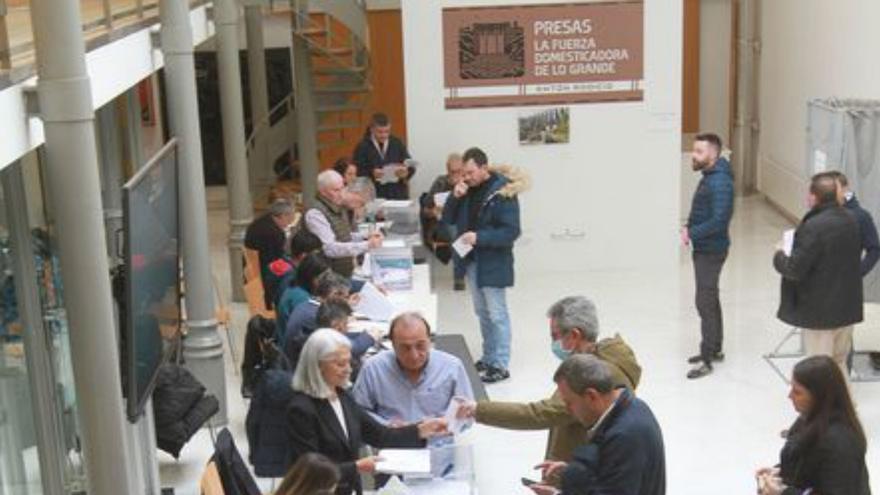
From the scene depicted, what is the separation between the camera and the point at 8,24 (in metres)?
5.14

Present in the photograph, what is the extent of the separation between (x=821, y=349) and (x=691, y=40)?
9.63 m

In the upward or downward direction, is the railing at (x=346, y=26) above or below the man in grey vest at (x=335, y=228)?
above

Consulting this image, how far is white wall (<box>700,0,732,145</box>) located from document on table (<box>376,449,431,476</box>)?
1299cm

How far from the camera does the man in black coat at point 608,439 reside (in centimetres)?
455

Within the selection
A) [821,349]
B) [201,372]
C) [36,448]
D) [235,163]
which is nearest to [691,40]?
[235,163]

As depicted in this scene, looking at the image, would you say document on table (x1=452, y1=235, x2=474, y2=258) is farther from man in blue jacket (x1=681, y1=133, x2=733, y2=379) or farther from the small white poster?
the small white poster

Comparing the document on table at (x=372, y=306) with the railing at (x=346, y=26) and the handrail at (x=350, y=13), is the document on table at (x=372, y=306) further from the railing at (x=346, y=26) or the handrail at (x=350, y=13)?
the handrail at (x=350, y=13)

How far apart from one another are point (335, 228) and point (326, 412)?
13.3 feet

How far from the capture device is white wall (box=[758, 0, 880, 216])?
12602 millimetres

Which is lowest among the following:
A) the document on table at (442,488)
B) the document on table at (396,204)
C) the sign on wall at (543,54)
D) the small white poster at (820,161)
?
the document on table at (442,488)

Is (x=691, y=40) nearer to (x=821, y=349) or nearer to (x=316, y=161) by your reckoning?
(x=316, y=161)

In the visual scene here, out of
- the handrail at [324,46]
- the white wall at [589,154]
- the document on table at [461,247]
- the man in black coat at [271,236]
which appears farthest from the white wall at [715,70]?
the man in black coat at [271,236]

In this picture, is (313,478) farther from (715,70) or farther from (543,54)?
(715,70)

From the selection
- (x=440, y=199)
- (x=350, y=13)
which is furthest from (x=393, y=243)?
(x=350, y=13)
